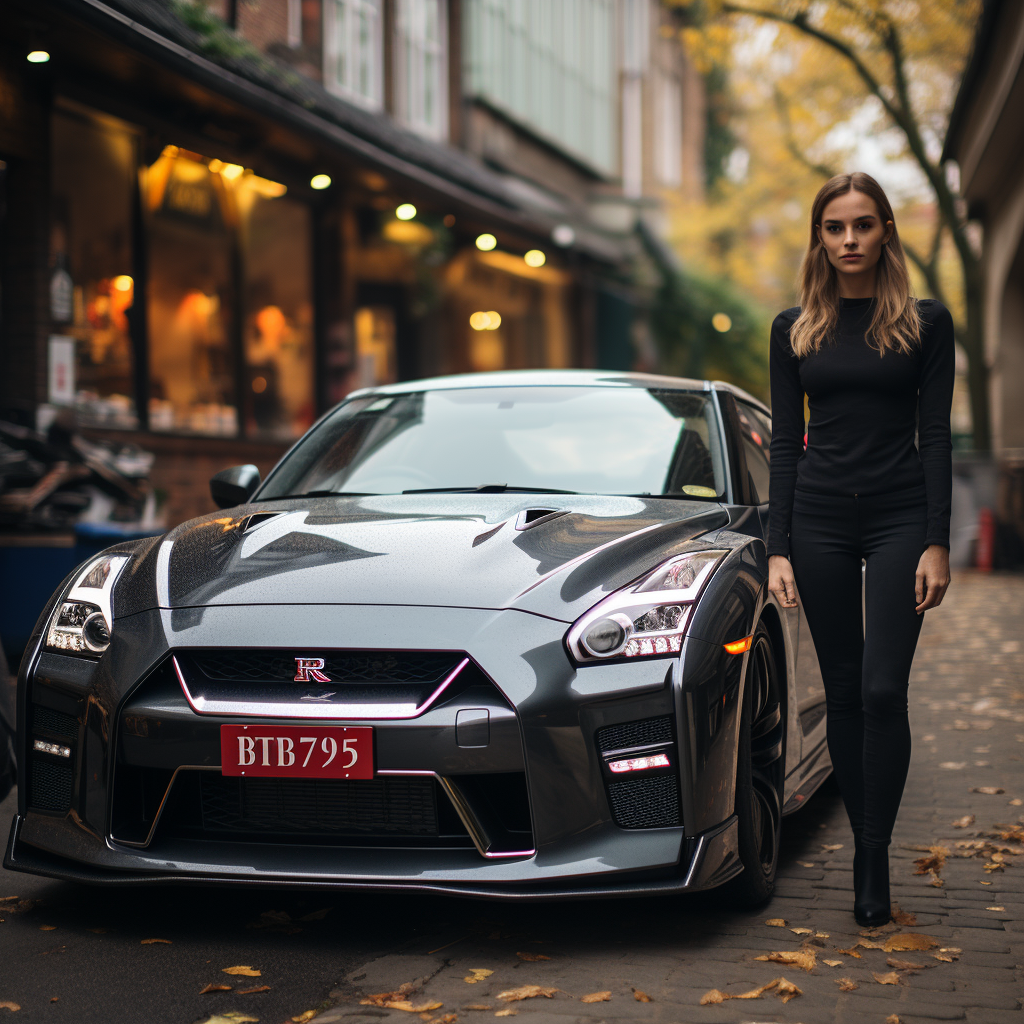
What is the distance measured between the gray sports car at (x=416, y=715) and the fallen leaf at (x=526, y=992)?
0.65 feet

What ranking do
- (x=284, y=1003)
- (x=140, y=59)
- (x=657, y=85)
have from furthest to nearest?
(x=657, y=85) → (x=140, y=59) → (x=284, y=1003)

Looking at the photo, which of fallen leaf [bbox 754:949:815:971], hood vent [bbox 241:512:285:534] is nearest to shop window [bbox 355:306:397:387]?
hood vent [bbox 241:512:285:534]

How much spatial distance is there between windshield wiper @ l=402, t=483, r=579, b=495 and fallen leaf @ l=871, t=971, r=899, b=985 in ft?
5.68

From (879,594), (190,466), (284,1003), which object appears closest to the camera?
(284,1003)

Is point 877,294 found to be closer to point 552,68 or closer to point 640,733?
point 640,733

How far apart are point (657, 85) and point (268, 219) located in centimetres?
2108

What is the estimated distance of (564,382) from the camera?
201 inches

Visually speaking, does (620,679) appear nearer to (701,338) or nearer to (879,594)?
(879,594)

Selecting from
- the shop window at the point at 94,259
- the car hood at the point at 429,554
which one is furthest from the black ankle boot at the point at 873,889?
the shop window at the point at 94,259

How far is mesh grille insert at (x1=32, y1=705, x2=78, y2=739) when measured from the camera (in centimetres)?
348

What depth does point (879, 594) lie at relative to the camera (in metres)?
3.62

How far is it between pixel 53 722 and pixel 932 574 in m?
2.24

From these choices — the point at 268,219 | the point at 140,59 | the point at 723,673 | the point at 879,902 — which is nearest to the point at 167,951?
the point at 723,673

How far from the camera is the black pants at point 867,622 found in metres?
3.61
